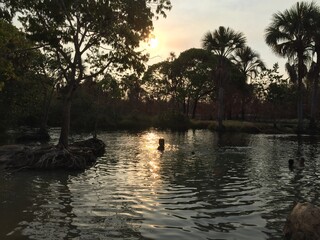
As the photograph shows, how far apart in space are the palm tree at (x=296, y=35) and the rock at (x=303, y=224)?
48.6 meters

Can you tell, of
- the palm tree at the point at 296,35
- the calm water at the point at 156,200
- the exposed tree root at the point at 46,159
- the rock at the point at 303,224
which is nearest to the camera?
the rock at the point at 303,224

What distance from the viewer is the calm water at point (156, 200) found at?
10.5 meters

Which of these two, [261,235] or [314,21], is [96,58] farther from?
[314,21]

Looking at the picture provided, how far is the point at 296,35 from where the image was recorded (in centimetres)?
5594

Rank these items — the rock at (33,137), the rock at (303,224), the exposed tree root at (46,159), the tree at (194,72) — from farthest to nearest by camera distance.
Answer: the tree at (194,72) → the rock at (33,137) → the exposed tree root at (46,159) → the rock at (303,224)

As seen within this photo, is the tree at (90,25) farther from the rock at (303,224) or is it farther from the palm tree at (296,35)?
the palm tree at (296,35)

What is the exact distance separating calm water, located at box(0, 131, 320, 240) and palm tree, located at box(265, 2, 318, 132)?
35.1 metres

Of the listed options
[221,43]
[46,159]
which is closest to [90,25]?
[46,159]

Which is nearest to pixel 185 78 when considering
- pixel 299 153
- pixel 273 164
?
pixel 299 153

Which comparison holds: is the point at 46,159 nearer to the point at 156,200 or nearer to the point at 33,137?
the point at 156,200

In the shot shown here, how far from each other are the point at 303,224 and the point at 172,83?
7090 centimetres

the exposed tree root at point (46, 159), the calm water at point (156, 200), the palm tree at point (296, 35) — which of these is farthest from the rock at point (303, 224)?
the palm tree at point (296, 35)

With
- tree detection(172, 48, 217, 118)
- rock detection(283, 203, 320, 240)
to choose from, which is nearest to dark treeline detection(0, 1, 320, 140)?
tree detection(172, 48, 217, 118)

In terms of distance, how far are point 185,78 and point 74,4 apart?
2170 inches
